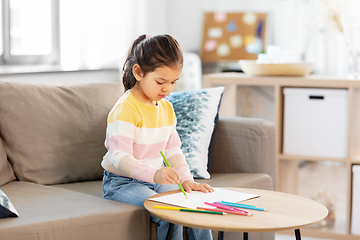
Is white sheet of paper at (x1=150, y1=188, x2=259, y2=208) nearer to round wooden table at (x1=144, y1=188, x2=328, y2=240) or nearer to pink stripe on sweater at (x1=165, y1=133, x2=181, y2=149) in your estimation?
round wooden table at (x1=144, y1=188, x2=328, y2=240)

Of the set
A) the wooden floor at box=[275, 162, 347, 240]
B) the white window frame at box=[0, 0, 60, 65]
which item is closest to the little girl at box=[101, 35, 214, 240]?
the wooden floor at box=[275, 162, 347, 240]

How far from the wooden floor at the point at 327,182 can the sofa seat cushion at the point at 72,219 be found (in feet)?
4.53

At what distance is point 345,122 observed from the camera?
90.0 inches

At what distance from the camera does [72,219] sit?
126 centimetres

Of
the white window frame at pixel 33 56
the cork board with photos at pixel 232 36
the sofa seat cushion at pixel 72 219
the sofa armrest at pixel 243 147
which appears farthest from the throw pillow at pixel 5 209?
the cork board with photos at pixel 232 36

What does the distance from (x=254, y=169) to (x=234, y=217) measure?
2.70ft

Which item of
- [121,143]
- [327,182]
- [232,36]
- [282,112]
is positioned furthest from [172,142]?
[232,36]

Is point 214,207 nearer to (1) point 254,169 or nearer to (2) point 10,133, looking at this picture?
(1) point 254,169

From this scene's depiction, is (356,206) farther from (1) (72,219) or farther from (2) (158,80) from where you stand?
(1) (72,219)

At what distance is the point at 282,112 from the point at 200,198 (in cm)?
131

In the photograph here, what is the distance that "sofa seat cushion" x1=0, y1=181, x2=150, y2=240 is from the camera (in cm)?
120

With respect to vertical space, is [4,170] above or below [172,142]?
below

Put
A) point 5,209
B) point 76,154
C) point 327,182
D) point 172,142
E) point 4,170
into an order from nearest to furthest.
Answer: point 5,209 < point 172,142 < point 4,170 < point 76,154 < point 327,182

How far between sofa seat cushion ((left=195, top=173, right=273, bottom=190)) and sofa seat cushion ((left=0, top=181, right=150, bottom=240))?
42 cm
